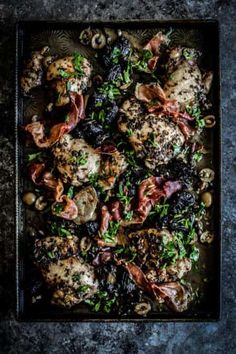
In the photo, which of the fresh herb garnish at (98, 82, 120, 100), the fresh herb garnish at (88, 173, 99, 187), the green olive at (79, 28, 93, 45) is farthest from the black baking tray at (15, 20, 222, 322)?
the fresh herb garnish at (88, 173, 99, 187)

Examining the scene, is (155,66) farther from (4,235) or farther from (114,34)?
(4,235)

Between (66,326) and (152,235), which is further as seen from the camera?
(66,326)

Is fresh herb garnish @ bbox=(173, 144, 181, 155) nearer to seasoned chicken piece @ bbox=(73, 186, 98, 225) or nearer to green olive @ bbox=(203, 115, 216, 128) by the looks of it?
green olive @ bbox=(203, 115, 216, 128)

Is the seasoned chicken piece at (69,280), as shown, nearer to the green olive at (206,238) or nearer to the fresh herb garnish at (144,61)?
the green olive at (206,238)

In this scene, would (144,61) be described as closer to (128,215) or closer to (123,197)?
(123,197)

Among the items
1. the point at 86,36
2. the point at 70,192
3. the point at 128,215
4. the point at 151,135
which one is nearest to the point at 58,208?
the point at 70,192

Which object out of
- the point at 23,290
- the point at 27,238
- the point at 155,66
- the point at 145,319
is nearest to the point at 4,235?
the point at 27,238
